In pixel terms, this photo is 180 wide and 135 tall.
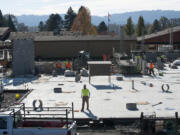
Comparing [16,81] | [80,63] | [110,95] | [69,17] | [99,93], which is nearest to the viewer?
[110,95]

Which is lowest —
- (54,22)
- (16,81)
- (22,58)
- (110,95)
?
(110,95)

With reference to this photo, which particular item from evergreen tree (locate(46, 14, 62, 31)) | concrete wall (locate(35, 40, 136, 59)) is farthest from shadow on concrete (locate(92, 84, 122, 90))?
evergreen tree (locate(46, 14, 62, 31))

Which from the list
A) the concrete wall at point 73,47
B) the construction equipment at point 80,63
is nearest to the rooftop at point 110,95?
the construction equipment at point 80,63

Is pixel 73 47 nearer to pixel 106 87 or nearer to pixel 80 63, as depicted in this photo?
pixel 80 63

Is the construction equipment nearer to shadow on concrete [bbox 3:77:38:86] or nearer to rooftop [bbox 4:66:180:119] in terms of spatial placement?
rooftop [bbox 4:66:180:119]

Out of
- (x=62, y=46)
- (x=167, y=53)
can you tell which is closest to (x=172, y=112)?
(x=167, y=53)

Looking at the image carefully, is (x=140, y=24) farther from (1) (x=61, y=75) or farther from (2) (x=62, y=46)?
(1) (x=61, y=75)

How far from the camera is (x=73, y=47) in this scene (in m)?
58.7

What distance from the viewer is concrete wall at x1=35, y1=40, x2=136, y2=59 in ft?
192

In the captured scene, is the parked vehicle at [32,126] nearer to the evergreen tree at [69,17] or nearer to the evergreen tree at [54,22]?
the evergreen tree at [69,17]

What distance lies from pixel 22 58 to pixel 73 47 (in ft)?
66.5

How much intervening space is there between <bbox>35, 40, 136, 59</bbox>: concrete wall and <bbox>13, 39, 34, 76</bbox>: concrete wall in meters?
18.5

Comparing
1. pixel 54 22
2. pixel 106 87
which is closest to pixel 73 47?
pixel 106 87

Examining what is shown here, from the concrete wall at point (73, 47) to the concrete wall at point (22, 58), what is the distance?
18496 mm
